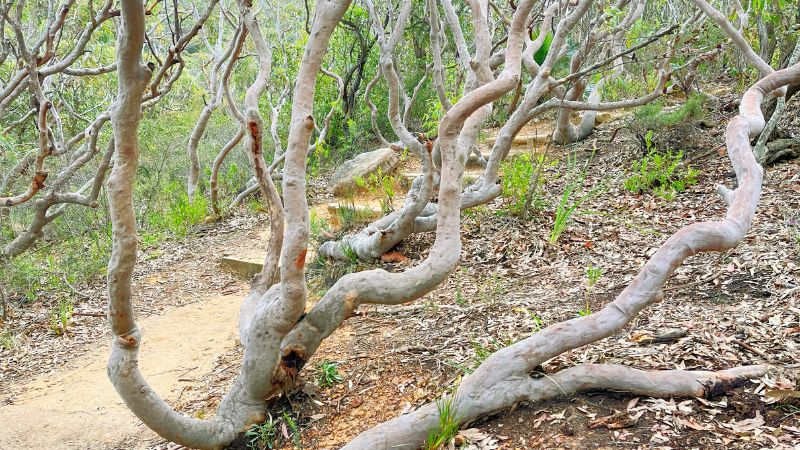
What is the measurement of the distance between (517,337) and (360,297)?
41.2 inches

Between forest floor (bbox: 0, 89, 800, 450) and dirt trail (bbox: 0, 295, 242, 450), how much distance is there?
2cm

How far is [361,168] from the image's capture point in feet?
26.5

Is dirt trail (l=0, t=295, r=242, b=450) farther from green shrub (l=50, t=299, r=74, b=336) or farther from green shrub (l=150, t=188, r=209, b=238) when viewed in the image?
green shrub (l=150, t=188, r=209, b=238)

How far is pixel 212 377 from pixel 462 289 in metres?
1.95

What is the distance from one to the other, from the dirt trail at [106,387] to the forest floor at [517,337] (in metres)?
0.02

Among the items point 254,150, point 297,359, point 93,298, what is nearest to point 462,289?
point 297,359

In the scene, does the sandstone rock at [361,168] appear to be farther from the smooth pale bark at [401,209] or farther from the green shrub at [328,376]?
the green shrub at [328,376]

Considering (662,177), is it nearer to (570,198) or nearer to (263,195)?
(570,198)

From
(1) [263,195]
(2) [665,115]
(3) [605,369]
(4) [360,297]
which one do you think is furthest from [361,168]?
(3) [605,369]

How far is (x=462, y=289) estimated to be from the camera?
4492mm

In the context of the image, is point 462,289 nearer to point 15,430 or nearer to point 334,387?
point 334,387

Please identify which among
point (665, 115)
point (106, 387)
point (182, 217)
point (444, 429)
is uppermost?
point (665, 115)

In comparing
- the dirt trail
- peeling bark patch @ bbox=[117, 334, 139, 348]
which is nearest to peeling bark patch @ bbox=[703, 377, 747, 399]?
peeling bark patch @ bbox=[117, 334, 139, 348]

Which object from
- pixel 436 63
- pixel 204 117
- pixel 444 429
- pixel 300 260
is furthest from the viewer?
pixel 204 117
